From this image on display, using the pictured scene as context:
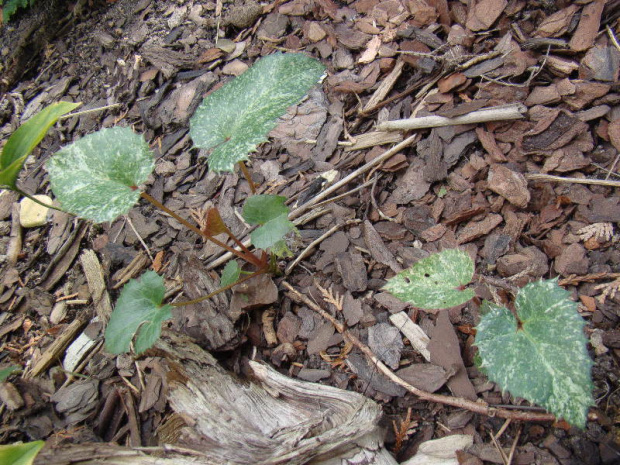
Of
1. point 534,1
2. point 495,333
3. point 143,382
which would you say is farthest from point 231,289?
point 534,1

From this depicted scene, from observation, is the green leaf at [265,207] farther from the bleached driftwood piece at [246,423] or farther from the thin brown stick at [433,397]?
the bleached driftwood piece at [246,423]

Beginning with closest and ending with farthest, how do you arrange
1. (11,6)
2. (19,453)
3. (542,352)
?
(542,352), (19,453), (11,6)

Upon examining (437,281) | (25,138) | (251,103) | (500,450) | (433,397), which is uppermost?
(25,138)

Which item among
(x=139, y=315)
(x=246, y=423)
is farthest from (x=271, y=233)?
(x=246, y=423)

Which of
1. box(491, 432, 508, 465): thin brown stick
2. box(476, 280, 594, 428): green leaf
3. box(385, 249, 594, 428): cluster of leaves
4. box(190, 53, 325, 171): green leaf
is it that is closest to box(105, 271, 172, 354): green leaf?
box(190, 53, 325, 171): green leaf

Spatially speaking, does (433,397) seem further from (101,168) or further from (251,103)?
(101,168)

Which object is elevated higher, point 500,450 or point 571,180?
point 571,180
